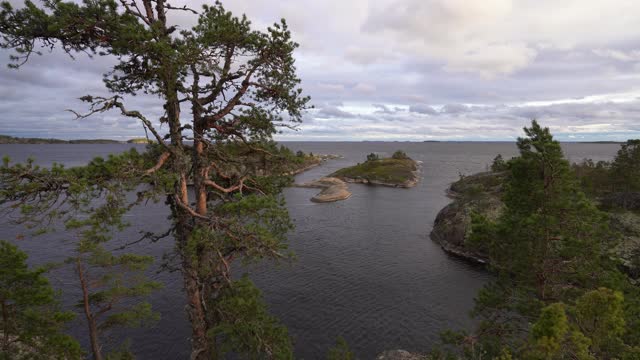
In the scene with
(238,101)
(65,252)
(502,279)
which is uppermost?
(238,101)

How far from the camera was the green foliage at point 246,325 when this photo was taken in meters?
13.4

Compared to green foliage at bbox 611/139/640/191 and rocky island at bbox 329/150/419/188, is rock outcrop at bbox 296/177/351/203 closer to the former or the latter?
rocky island at bbox 329/150/419/188

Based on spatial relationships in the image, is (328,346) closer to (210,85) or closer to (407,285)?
(407,285)

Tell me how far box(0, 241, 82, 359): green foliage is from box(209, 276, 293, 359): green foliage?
554 cm

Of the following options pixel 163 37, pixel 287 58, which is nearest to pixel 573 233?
pixel 287 58

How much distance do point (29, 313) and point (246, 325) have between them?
7938 millimetres

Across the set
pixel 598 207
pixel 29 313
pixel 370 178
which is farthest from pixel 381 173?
pixel 29 313

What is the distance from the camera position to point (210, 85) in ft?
42.8

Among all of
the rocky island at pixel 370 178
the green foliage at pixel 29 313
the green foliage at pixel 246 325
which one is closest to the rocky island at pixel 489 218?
the green foliage at pixel 246 325

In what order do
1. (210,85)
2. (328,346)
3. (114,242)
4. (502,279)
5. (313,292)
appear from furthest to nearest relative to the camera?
(114,242) < (313,292) < (328,346) < (502,279) < (210,85)

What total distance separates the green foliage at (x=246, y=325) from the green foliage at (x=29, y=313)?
18.2 feet

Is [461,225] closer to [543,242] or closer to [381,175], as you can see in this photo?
[543,242]

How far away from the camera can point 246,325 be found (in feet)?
43.8

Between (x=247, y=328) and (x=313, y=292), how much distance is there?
77.9ft
